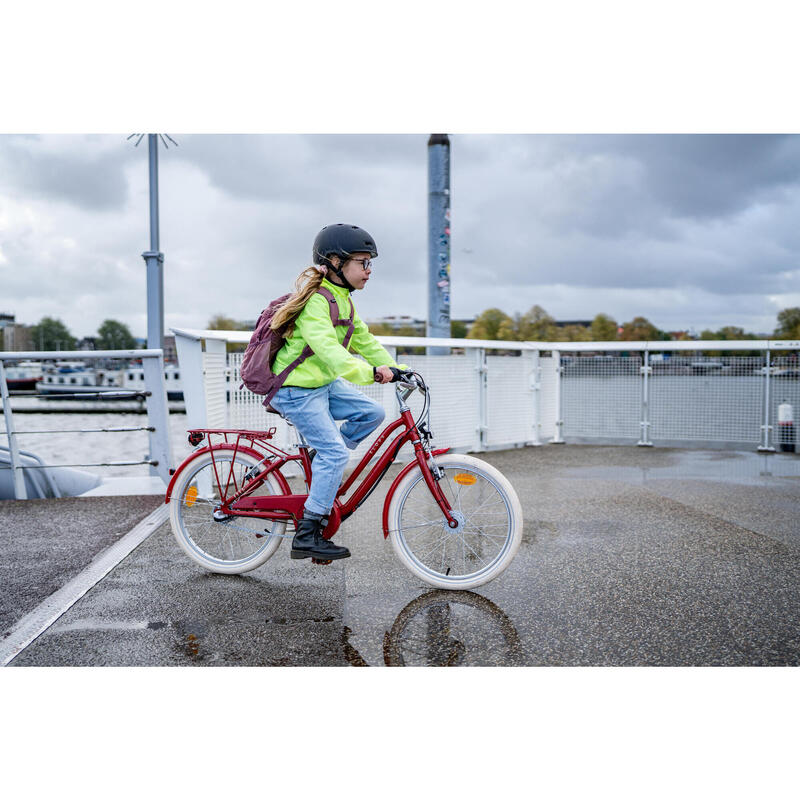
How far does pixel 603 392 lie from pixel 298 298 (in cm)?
729

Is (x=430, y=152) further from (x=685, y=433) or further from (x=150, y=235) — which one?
(x=150, y=235)

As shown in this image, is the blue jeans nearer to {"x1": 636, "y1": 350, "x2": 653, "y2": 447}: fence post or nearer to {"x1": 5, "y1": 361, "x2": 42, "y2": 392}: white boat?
{"x1": 5, "y1": 361, "x2": 42, "y2": 392}: white boat

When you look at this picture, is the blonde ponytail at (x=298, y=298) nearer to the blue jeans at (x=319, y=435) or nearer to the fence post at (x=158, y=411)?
the blue jeans at (x=319, y=435)

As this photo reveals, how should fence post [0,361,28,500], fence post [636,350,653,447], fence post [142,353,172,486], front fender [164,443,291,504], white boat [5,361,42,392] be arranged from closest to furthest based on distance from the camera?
front fender [164,443,291,504], fence post [0,361,28,500], fence post [142,353,172,486], white boat [5,361,42,392], fence post [636,350,653,447]

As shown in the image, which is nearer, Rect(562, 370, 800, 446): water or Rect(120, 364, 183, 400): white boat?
Rect(120, 364, 183, 400): white boat

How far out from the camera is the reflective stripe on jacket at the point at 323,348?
3.44 m

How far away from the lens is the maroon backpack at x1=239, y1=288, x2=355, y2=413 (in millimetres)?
3660

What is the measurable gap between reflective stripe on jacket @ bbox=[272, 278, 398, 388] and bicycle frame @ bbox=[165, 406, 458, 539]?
0.39 meters

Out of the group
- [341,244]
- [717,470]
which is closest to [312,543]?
[341,244]

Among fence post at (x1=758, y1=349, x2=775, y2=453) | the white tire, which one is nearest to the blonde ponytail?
the white tire

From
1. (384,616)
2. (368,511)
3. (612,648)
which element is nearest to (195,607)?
(384,616)

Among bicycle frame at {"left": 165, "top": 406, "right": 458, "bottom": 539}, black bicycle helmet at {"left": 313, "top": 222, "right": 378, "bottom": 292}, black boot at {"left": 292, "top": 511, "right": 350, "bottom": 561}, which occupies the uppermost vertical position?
black bicycle helmet at {"left": 313, "top": 222, "right": 378, "bottom": 292}

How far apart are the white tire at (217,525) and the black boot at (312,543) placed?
340 mm

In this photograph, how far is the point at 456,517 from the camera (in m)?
3.80
